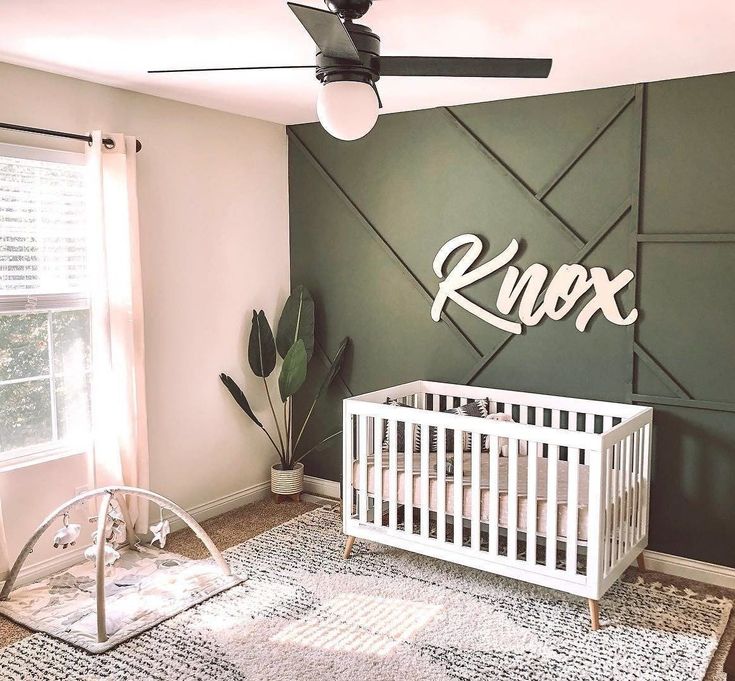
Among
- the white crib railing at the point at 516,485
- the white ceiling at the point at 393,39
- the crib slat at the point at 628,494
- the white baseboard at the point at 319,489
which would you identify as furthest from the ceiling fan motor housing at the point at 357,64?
the white baseboard at the point at 319,489

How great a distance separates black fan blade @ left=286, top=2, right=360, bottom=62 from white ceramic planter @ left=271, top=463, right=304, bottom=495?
9.28 feet

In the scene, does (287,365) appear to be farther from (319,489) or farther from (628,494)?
(628,494)

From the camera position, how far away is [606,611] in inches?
120

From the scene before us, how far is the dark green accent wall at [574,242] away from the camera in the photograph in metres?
3.27

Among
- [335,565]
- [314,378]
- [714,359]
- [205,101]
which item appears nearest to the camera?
[714,359]

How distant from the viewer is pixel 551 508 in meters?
2.95

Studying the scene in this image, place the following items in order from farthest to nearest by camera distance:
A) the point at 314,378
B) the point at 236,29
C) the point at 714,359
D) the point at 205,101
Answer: the point at 314,378, the point at 205,101, the point at 714,359, the point at 236,29

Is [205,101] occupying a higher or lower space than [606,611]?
higher

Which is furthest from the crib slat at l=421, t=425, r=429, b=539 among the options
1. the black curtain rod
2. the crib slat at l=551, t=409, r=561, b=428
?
the black curtain rod

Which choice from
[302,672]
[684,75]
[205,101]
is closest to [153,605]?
[302,672]

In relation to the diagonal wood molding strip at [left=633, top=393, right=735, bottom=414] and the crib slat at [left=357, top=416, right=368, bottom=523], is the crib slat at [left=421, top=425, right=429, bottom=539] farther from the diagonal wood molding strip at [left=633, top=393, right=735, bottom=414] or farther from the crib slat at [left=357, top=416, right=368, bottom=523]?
the diagonal wood molding strip at [left=633, top=393, right=735, bottom=414]

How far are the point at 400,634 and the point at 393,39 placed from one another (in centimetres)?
218

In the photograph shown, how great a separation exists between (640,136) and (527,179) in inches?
21.9

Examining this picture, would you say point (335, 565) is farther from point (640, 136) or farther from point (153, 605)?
point (640, 136)
